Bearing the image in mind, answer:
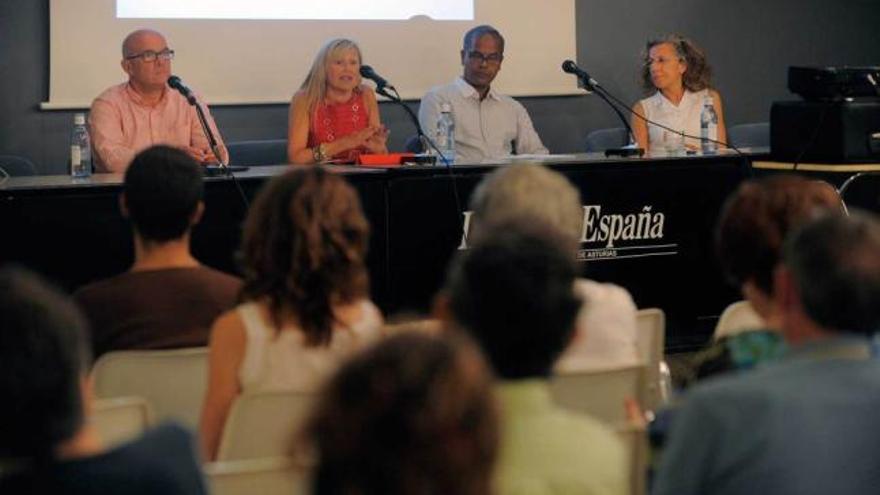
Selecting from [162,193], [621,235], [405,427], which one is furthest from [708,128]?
[405,427]

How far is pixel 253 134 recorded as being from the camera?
285 inches

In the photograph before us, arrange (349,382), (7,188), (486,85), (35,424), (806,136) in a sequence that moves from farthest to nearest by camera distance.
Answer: (486,85) < (806,136) < (7,188) < (35,424) < (349,382)

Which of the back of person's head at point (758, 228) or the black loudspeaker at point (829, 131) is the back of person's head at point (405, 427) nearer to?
the back of person's head at point (758, 228)

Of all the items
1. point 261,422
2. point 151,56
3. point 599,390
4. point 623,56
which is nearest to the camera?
point 261,422

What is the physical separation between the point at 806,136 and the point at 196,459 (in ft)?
14.9

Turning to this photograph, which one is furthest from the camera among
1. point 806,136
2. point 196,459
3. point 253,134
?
point 253,134

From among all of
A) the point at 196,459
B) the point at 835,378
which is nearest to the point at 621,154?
the point at 835,378

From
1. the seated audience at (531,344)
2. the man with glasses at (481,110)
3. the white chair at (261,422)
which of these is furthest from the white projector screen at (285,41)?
the seated audience at (531,344)

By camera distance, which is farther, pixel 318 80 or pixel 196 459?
pixel 318 80

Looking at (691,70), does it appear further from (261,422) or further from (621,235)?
(261,422)

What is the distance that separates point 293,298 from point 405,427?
1.44 meters

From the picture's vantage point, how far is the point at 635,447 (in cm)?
212

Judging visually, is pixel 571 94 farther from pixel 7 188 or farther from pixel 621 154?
pixel 7 188

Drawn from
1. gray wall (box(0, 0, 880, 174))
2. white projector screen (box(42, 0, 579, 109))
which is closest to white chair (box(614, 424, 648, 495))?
white projector screen (box(42, 0, 579, 109))
